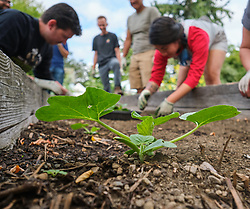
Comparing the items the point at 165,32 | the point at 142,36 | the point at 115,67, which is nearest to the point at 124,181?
the point at 165,32

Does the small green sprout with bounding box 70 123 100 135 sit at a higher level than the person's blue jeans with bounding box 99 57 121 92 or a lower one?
lower

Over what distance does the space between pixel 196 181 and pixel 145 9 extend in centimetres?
340

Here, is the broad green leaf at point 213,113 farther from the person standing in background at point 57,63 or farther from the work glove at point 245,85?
the person standing in background at point 57,63

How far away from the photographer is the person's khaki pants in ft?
11.3

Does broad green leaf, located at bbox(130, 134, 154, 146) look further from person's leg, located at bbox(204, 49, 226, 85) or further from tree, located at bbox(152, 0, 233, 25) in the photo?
tree, located at bbox(152, 0, 233, 25)

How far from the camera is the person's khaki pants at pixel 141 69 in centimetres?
343

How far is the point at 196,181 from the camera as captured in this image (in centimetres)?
61

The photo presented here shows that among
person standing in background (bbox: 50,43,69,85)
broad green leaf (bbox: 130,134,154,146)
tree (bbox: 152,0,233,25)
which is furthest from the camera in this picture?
tree (bbox: 152,0,233,25)

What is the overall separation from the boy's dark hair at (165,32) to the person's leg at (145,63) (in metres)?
1.25

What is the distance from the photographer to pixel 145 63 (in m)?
3.44

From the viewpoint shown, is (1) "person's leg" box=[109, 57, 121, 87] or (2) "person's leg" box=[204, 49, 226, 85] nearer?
(2) "person's leg" box=[204, 49, 226, 85]

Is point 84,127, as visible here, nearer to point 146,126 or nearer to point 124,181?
point 146,126

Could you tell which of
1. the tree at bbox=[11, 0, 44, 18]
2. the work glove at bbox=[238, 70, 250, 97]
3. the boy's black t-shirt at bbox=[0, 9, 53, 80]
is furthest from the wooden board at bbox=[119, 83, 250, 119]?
the tree at bbox=[11, 0, 44, 18]

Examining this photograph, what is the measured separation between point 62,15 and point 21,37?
518 millimetres
